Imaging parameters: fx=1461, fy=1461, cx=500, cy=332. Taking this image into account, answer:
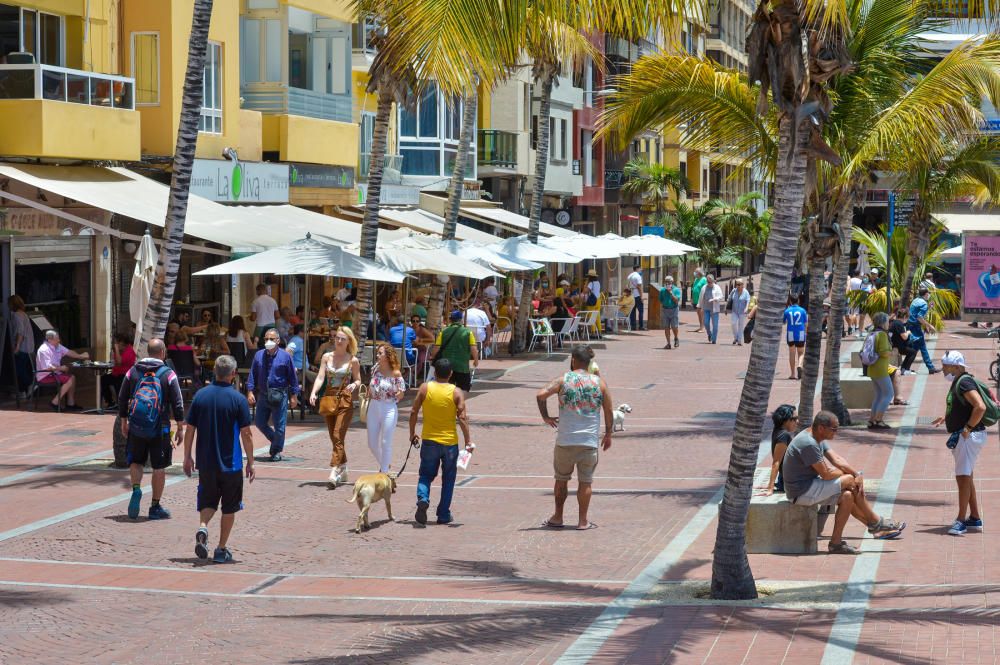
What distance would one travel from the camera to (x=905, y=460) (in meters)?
17.3

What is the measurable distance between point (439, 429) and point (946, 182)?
60.5ft

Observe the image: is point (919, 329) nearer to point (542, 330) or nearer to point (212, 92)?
point (542, 330)

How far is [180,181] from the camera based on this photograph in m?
16.2

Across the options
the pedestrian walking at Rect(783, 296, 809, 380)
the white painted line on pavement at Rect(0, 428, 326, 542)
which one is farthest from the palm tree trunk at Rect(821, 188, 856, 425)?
the white painted line on pavement at Rect(0, 428, 326, 542)

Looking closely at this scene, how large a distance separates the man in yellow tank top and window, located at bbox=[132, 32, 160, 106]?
47.0ft

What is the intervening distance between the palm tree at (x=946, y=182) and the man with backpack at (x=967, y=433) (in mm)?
9531

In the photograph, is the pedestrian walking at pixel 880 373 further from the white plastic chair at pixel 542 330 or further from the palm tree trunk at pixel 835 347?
the white plastic chair at pixel 542 330

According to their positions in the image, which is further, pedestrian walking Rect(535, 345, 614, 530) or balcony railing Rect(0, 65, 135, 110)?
balcony railing Rect(0, 65, 135, 110)

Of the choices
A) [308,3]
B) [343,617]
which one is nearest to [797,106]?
[343,617]

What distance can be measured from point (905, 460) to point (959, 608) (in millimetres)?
7920

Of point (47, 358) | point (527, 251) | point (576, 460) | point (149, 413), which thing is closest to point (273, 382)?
point (149, 413)

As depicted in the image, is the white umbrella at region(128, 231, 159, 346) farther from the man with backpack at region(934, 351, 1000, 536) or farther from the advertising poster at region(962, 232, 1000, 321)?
the advertising poster at region(962, 232, 1000, 321)

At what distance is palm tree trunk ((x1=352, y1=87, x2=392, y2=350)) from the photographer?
22.2 meters

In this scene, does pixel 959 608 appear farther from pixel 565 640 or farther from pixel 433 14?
pixel 433 14
